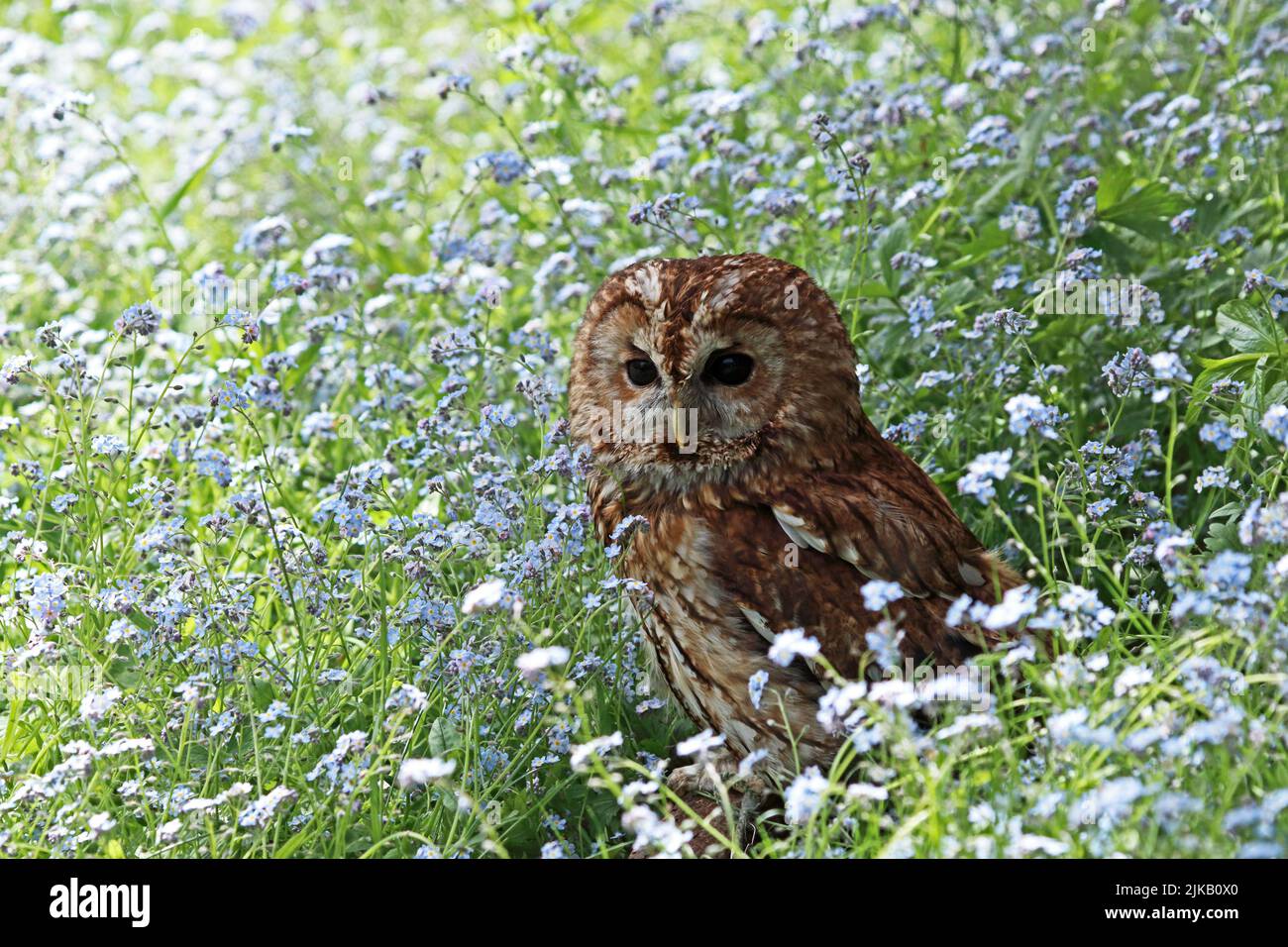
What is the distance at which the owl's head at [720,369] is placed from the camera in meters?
3.20

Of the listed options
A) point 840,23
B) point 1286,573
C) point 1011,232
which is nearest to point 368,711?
point 1286,573

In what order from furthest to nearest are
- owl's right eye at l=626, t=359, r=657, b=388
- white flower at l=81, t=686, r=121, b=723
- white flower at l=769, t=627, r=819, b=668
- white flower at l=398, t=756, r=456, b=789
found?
owl's right eye at l=626, t=359, r=657, b=388
white flower at l=81, t=686, r=121, b=723
white flower at l=769, t=627, r=819, b=668
white flower at l=398, t=756, r=456, b=789

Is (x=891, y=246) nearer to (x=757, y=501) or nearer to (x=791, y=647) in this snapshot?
(x=757, y=501)

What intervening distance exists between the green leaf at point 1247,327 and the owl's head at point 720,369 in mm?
870

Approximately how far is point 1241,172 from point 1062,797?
2784 millimetres

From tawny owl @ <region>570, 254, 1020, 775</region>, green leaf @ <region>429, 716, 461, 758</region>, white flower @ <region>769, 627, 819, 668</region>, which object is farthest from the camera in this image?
tawny owl @ <region>570, 254, 1020, 775</region>

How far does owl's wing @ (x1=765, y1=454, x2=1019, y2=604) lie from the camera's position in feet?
10.5

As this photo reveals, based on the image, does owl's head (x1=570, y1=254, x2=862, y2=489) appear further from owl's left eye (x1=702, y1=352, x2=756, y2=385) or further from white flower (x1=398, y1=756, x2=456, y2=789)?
white flower (x1=398, y1=756, x2=456, y2=789)

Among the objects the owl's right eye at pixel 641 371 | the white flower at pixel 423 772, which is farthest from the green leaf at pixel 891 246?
the white flower at pixel 423 772

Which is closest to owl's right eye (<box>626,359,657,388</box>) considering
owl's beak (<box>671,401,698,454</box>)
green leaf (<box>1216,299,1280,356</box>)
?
owl's beak (<box>671,401,698,454</box>)

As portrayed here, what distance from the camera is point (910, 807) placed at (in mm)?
2533
